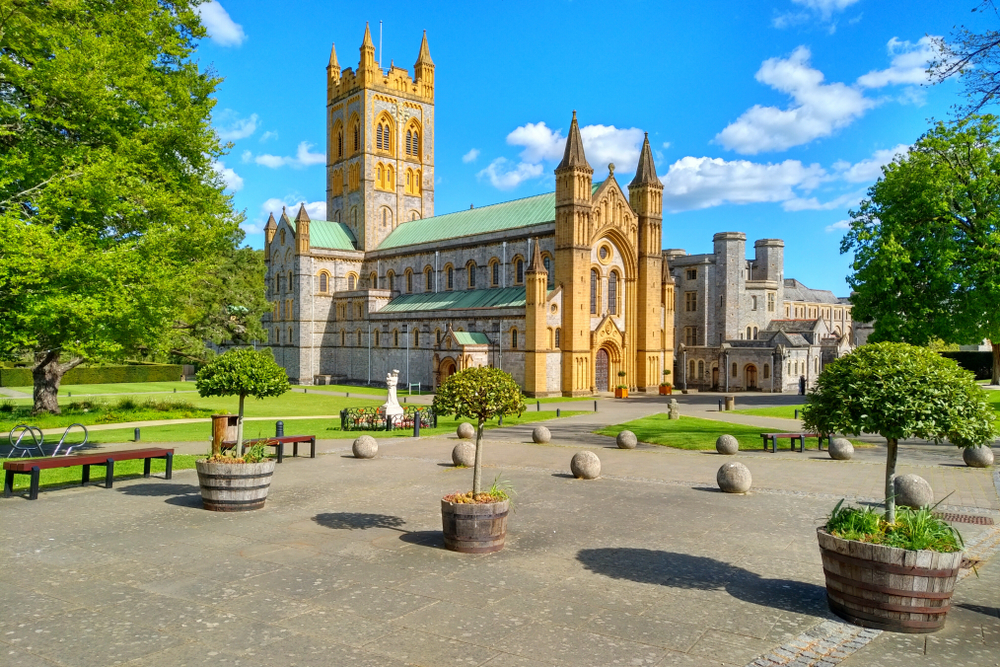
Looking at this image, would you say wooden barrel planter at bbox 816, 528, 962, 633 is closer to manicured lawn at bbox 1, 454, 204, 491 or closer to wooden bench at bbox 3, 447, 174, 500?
wooden bench at bbox 3, 447, 174, 500

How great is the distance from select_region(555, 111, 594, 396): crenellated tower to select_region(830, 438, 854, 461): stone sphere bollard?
91.0 feet

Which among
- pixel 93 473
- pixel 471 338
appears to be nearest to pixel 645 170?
pixel 471 338

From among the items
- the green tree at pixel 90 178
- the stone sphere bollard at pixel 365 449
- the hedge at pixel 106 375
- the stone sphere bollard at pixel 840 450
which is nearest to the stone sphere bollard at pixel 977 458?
the stone sphere bollard at pixel 840 450

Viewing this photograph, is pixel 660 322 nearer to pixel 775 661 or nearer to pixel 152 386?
pixel 152 386

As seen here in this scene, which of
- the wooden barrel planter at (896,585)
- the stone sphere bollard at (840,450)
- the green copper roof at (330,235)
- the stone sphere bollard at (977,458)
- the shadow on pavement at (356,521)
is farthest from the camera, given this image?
the green copper roof at (330,235)

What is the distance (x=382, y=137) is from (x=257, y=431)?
154 feet

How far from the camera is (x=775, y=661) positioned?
6.52 meters

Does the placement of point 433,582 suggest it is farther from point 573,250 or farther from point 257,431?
point 573,250

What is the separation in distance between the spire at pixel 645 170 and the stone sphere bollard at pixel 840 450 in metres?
36.2

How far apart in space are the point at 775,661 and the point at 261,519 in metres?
8.78

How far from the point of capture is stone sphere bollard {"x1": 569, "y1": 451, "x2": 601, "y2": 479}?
53.5 feet

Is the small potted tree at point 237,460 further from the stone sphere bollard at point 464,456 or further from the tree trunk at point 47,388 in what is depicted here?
the tree trunk at point 47,388

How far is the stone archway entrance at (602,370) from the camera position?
50934 mm

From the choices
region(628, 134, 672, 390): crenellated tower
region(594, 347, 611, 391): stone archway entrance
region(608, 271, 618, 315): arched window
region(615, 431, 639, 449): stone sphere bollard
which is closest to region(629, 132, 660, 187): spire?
region(628, 134, 672, 390): crenellated tower
